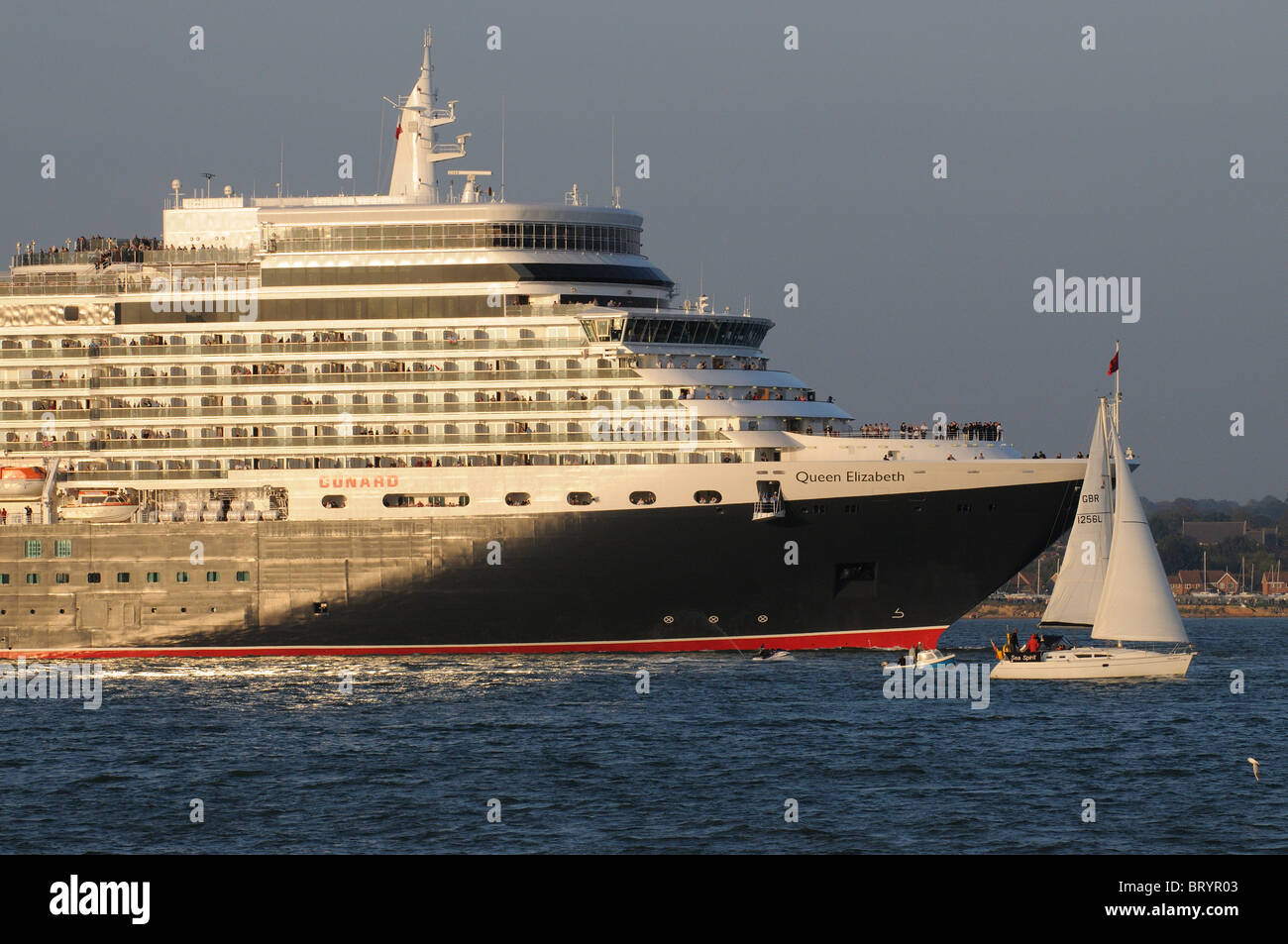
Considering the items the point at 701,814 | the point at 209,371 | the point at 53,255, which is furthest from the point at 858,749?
the point at 53,255

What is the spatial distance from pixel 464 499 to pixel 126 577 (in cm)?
1348

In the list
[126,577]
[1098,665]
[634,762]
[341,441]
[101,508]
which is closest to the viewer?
[634,762]

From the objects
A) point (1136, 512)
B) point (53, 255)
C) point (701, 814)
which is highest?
point (53, 255)

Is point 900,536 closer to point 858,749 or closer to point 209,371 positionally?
point 858,749

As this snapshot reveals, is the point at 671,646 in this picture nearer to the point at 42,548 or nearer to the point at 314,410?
the point at 314,410

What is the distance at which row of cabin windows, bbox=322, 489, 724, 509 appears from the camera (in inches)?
2355

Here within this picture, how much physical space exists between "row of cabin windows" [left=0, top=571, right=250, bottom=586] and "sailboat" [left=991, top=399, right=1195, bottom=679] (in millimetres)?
27779

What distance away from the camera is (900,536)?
60000mm

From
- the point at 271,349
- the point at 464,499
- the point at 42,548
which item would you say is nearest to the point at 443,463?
the point at 464,499

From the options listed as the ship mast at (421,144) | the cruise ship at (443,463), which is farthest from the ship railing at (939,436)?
the ship mast at (421,144)

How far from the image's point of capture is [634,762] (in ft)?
132

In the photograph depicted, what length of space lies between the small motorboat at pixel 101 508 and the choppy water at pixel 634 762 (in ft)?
25.9
